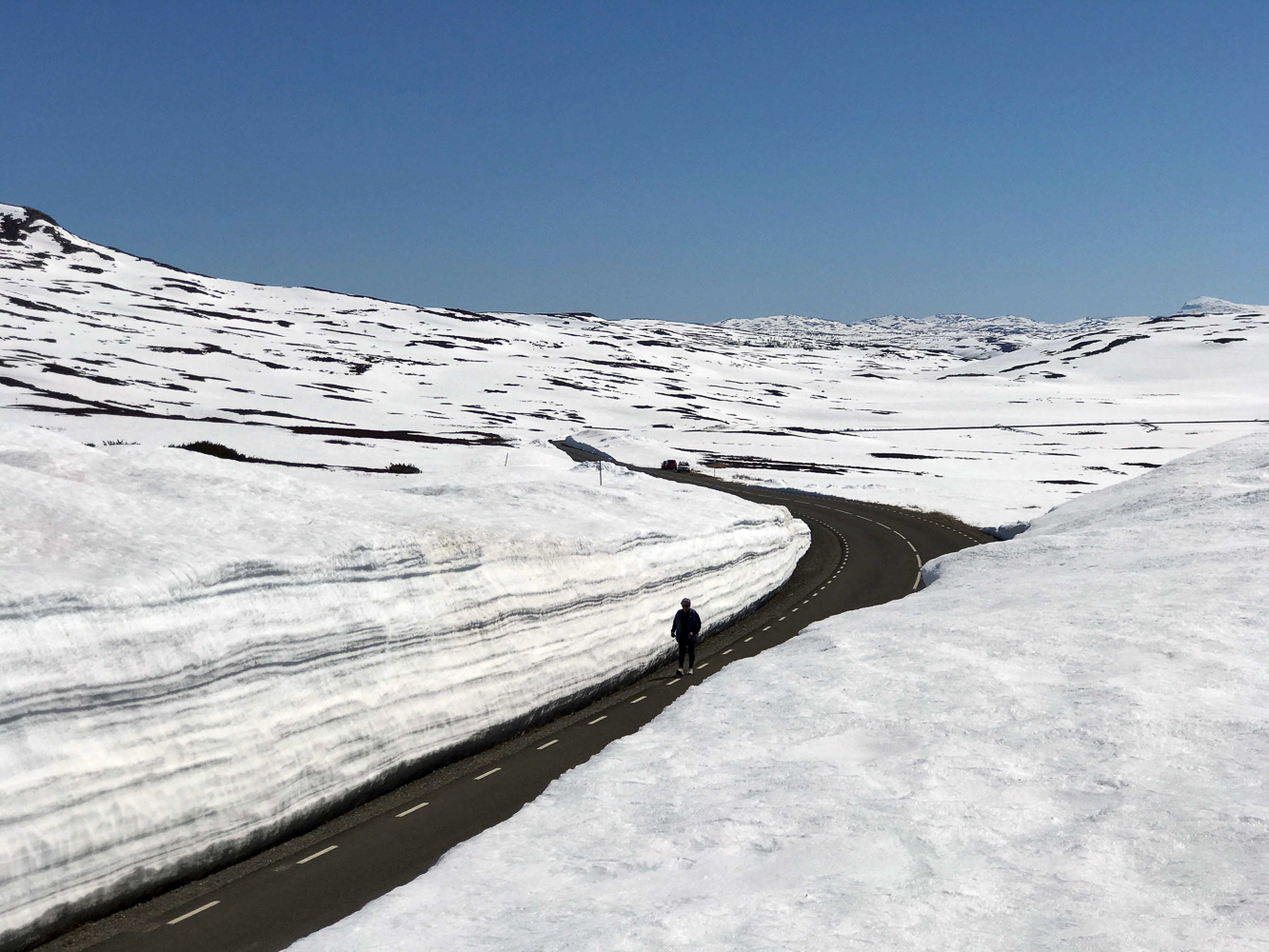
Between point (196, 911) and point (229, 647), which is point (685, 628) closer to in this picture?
point (229, 647)

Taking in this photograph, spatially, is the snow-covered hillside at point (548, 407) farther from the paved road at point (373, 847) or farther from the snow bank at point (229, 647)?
the paved road at point (373, 847)

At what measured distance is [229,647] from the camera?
11.5m

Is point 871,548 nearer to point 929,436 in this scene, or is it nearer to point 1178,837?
point 1178,837

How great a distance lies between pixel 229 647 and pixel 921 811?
813cm

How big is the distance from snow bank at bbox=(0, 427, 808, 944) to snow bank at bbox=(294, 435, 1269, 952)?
8.88 feet

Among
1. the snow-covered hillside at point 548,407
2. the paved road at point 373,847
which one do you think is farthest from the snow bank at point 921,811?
the snow-covered hillside at point 548,407

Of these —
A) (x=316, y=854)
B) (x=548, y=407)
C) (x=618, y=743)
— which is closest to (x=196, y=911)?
(x=316, y=854)

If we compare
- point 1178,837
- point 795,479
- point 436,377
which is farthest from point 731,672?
point 436,377

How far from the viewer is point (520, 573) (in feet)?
57.6

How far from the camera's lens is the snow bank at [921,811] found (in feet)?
27.0

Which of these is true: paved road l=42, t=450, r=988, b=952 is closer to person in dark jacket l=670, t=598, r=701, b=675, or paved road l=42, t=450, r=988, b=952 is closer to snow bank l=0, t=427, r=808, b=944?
snow bank l=0, t=427, r=808, b=944

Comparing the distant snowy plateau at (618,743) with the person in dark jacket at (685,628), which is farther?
the person in dark jacket at (685,628)

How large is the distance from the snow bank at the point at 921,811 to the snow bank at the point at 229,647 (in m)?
2.71

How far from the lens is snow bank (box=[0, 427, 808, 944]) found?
9.59 meters
